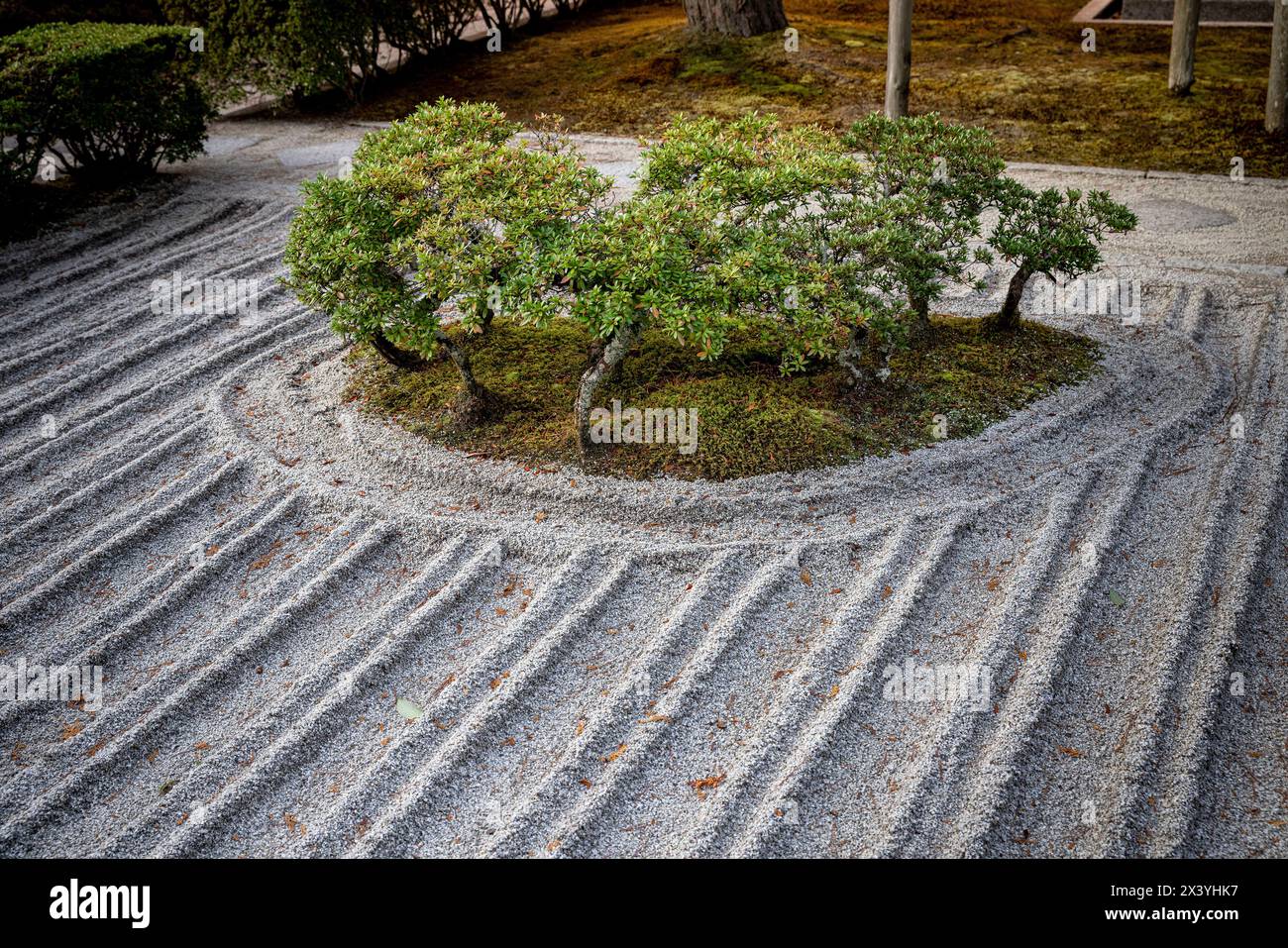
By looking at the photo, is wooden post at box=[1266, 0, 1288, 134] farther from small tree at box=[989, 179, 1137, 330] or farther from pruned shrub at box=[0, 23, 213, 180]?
pruned shrub at box=[0, 23, 213, 180]

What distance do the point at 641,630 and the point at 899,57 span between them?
8.29 metres

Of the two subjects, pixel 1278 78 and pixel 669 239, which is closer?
pixel 669 239

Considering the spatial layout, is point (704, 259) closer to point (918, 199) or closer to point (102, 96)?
point (918, 199)

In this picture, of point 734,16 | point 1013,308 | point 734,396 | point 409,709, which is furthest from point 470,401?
point 734,16

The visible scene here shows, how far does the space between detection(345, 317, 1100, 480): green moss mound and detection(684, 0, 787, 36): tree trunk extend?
1028 centimetres

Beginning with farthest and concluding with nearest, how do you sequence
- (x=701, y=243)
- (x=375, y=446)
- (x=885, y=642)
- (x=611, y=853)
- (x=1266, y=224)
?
(x=1266, y=224) → (x=375, y=446) → (x=701, y=243) → (x=885, y=642) → (x=611, y=853)

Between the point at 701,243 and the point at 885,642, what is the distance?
96.7 inches

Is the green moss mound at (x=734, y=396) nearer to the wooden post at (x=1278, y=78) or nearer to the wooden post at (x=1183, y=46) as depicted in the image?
the wooden post at (x=1278, y=78)

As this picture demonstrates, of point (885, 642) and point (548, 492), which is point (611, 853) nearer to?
point (885, 642)

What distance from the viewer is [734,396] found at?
20.1 ft

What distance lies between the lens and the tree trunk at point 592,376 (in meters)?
5.52

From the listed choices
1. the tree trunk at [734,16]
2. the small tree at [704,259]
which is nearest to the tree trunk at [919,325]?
the small tree at [704,259]
